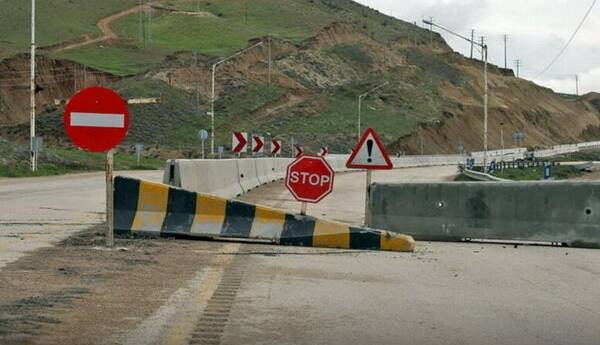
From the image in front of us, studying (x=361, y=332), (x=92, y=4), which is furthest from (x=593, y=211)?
(x=92, y=4)

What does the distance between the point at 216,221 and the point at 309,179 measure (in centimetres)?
153

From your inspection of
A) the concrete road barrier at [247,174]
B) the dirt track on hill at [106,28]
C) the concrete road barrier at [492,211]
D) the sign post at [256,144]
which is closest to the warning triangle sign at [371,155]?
the concrete road barrier at [492,211]

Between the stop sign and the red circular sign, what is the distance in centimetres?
292

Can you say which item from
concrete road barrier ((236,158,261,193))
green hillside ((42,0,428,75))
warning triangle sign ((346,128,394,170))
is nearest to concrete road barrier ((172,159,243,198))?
concrete road barrier ((236,158,261,193))

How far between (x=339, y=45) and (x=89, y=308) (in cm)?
12477

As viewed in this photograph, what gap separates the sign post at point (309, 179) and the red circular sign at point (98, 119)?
2918 millimetres

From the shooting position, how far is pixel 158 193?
1316cm

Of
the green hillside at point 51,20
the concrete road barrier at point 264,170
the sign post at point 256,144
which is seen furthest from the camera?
the green hillside at point 51,20

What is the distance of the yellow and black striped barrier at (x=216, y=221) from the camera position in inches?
519

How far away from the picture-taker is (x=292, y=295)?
943 cm

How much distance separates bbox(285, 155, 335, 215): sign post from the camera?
1372 centimetres

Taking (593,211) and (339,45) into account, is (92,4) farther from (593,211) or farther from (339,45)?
(593,211)

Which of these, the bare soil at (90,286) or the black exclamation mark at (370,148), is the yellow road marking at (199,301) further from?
the black exclamation mark at (370,148)

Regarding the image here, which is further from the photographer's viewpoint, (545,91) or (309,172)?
(545,91)
